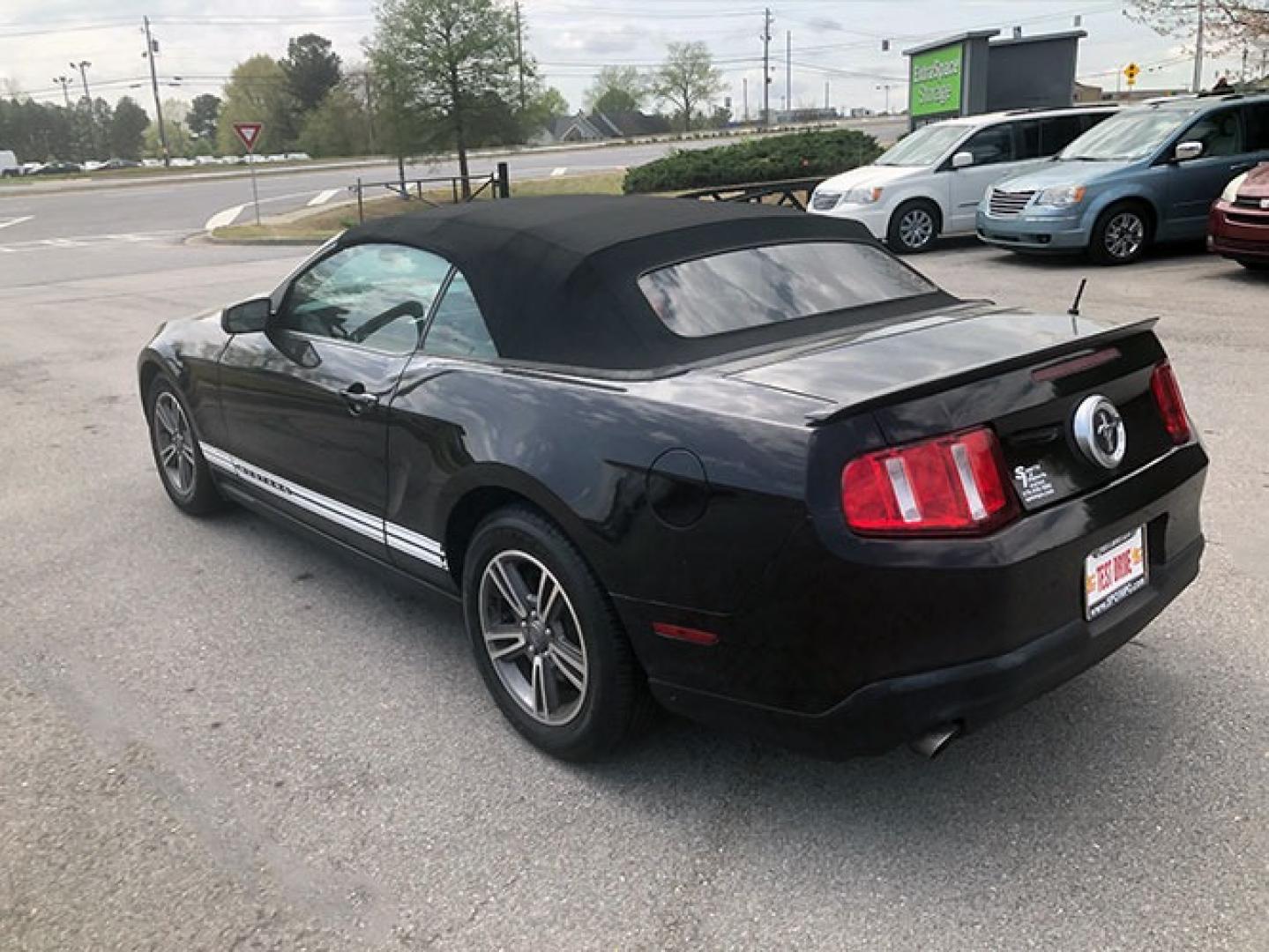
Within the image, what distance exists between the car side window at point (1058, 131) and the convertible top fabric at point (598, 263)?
1225 centimetres

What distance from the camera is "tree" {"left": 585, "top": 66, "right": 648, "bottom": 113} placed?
125438 mm

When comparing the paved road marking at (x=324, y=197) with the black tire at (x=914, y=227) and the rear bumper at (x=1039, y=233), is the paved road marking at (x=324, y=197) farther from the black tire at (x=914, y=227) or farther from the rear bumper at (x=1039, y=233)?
the rear bumper at (x=1039, y=233)

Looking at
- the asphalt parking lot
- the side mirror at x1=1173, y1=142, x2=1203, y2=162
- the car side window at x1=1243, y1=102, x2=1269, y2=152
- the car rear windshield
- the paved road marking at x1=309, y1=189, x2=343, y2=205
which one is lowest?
the asphalt parking lot

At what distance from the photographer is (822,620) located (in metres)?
Result: 2.38

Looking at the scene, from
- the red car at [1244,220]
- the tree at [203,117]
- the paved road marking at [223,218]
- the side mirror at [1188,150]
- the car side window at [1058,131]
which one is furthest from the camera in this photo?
the tree at [203,117]

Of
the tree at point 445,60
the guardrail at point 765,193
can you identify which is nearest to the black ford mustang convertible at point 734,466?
the guardrail at point 765,193

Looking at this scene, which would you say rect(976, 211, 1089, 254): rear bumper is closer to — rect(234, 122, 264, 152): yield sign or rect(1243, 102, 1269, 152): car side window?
rect(1243, 102, 1269, 152): car side window

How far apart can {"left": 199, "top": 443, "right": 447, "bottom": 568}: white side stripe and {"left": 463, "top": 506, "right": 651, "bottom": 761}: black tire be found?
9.0 inches

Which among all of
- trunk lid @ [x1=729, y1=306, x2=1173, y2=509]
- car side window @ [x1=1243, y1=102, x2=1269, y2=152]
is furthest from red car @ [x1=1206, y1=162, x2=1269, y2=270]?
trunk lid @ [x1=729, y1=306, x2=1173, y2=509]

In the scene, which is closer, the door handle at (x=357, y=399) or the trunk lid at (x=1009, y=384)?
the trunk lid at (x=1009, y=384)

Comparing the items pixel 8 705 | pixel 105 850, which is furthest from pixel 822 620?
pixel 8 705

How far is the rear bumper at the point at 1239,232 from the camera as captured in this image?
9.77 m

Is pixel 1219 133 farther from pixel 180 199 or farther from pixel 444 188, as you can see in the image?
pixel 180 199

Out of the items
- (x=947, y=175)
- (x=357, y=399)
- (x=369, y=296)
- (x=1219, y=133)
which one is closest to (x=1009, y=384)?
(x=357, y=399)
